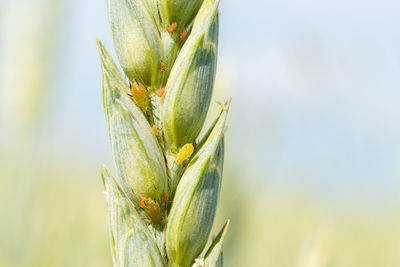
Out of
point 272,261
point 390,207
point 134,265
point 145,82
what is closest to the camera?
point 134,265

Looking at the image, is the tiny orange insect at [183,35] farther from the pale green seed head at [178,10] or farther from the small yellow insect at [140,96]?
the small yellow insect at [140,96]

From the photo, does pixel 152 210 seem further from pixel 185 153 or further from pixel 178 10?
pixel 178 10

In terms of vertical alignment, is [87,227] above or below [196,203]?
below

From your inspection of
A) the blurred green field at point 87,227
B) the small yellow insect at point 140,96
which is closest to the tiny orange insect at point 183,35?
the small yellow insect at point 140,96

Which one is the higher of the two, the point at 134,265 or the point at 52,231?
the point at 134,265

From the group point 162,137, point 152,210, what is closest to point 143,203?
point 152,210

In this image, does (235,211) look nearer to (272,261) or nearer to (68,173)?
(272,261)

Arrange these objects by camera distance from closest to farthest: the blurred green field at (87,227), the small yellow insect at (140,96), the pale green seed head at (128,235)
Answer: the pale green seed head at (128,235) < the small yellow insect at (140,96) < the blurred green field at (87,227)

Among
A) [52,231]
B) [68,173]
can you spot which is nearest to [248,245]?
[52,231]
